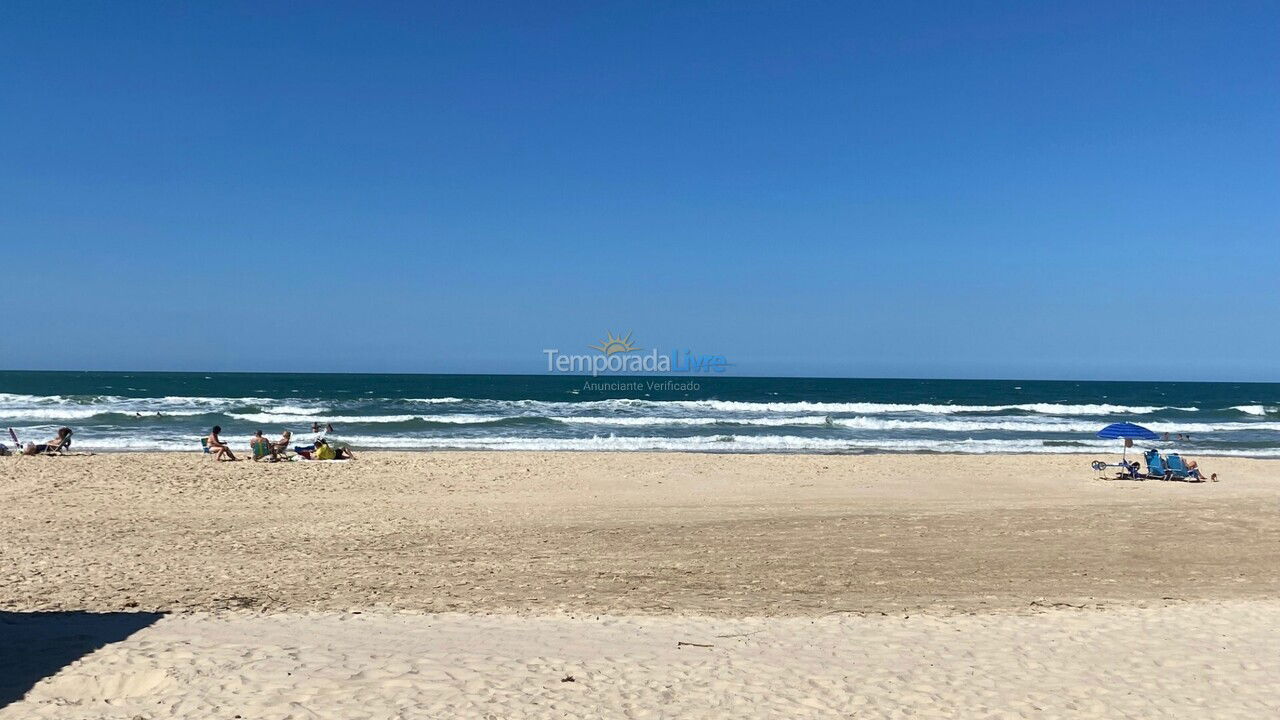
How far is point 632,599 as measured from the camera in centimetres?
719

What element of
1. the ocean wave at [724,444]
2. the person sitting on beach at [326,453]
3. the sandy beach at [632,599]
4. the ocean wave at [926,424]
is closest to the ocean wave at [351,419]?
the ocean wave at [926,424]

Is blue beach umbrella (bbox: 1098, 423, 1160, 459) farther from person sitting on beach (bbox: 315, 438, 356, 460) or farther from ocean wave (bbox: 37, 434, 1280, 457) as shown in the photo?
person sitting on beach (bbox: 315, 438, 356, 460)

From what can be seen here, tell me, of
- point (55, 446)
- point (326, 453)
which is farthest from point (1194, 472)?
point (55, 446)

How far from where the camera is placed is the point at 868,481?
616 inches

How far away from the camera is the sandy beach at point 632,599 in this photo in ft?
15.9

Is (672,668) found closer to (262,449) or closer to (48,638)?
(48,638)

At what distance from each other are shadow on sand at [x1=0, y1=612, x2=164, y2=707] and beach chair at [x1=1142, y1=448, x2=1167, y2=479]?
668 inches

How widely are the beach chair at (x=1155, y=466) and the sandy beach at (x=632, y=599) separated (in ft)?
6.85

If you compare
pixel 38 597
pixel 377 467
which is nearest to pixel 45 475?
pixel 377 467

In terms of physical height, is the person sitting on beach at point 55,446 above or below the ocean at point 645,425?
above

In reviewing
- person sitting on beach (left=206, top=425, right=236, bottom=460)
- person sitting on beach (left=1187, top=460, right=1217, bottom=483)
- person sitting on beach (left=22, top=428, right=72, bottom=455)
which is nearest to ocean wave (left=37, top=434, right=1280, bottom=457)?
person sitting on beach (left=22, top=428, right=72, bottom=455)

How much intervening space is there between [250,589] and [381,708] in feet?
Answer: 11.4

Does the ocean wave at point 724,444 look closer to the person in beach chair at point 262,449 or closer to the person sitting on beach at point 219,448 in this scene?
the person sitting on beach at point 219,448

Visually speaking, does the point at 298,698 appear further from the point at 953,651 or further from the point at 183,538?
the point at 183,538
